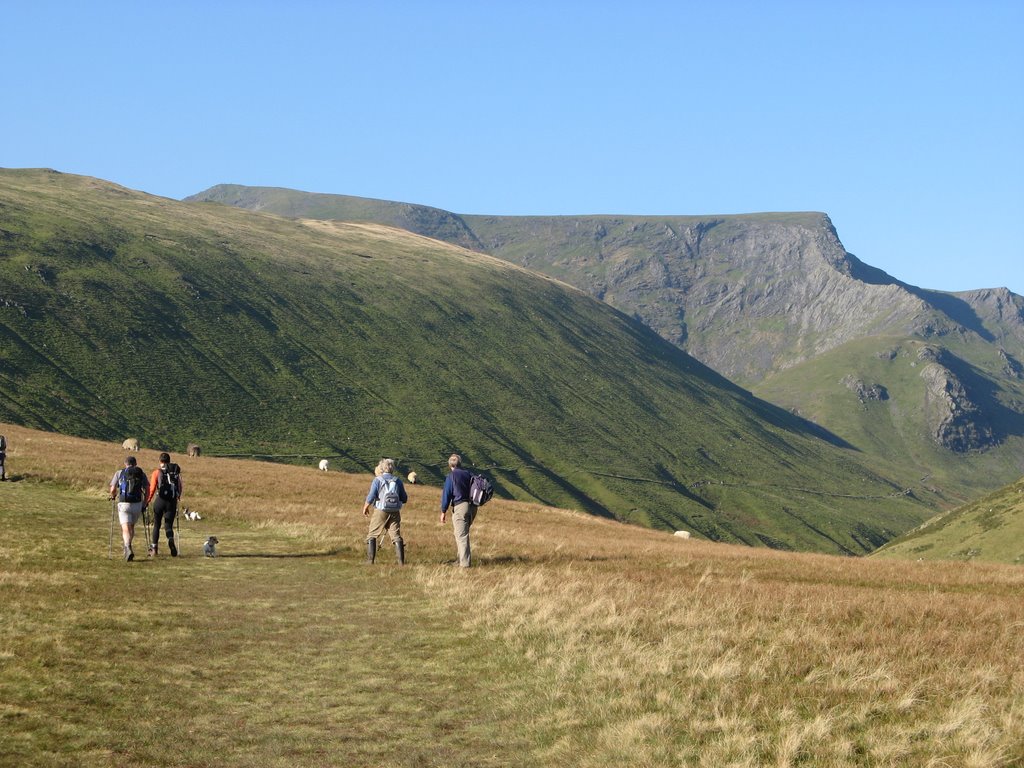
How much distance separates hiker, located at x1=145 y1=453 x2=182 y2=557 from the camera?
85.1ft

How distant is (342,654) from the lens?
15516 mm

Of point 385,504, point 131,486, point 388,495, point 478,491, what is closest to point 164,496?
point 131,486

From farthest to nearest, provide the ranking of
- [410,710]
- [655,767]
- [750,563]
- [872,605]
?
[750,563], [872,605], [410,710], [655,767]

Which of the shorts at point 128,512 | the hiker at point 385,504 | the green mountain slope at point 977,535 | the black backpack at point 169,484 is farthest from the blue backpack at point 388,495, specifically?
the green mountain slope at point 977,535

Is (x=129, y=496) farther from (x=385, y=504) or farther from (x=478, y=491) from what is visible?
(x=478, y=491)

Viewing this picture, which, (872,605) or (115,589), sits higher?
(872,605)

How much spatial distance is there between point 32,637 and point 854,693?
41.4ft

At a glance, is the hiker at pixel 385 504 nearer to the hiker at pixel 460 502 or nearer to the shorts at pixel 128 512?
the hiker at pixel 460 502

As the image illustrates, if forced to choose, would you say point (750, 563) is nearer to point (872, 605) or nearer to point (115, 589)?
point (872, 605)

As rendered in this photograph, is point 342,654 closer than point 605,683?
No

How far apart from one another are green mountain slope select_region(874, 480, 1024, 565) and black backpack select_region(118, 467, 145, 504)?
76.3 metres

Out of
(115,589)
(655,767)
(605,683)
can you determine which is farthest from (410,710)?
(115,589)

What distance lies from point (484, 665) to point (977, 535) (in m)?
95.2

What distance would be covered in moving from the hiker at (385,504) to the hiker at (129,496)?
20.2 feet
